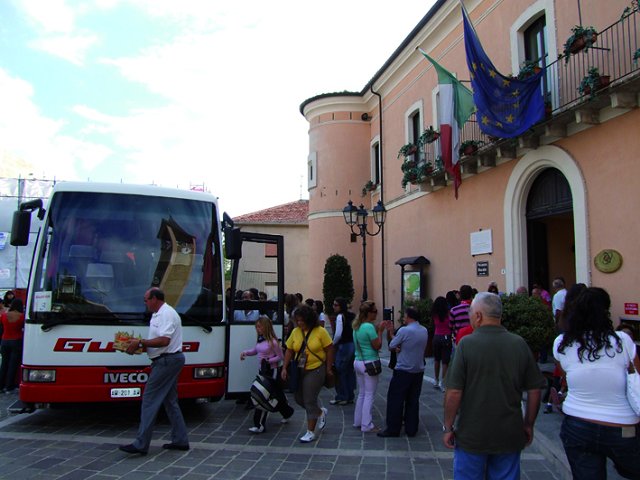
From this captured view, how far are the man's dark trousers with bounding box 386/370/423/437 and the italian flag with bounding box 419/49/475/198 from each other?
829 centimetres

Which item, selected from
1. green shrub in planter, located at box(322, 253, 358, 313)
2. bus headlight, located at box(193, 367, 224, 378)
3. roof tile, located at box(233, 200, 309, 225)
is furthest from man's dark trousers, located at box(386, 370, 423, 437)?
roof tile, located at box(233, 200, 309, 225)

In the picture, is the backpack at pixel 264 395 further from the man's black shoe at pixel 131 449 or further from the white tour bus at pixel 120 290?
the man's black shoe at pixel 131 449

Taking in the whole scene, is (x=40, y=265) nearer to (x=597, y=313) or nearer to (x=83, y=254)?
(x=83, y=254)

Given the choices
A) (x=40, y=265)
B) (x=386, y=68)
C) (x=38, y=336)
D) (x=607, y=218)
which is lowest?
(x=38, y=336)

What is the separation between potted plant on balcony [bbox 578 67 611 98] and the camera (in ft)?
31.2

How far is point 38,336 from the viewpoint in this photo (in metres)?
6.56

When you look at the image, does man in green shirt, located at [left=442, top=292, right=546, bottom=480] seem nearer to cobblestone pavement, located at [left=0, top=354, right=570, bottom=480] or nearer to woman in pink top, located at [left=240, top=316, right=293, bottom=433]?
cobblestone pavement, located at [left=0, top=354, right=570, bottom=480]

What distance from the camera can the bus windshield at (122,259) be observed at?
6766 millimetres

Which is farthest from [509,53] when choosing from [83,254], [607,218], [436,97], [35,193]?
[35,193]

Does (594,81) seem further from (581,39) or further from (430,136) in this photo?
(430,136)

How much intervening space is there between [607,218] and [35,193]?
845 inches

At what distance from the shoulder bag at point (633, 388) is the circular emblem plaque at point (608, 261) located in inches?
284

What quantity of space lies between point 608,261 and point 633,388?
7.45m

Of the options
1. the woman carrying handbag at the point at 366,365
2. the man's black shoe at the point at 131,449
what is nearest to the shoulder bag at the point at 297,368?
the woman carrying handbag at the point at 366,365
